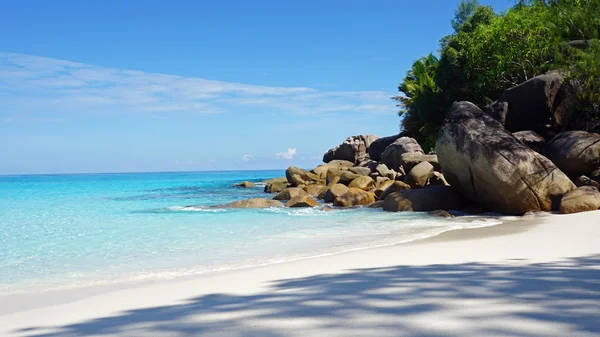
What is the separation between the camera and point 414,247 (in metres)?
7.35

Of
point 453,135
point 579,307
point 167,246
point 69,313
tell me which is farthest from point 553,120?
point 69,313

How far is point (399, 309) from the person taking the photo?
3.30 m

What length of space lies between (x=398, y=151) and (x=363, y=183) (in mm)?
6108

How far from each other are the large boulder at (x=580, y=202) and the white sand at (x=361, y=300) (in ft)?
18.7

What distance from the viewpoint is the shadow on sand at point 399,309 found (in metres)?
2.89

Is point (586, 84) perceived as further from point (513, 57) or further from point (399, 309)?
point (399, 309)

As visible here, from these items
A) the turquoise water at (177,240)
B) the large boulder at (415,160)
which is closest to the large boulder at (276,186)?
the large boulder at (415,160)

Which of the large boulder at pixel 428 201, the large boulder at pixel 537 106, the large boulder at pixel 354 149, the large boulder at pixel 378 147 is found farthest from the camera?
the large boulder at pixel 354 149

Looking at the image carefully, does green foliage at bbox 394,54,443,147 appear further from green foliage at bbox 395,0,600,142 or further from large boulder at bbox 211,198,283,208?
large boulder at bbox 211,198,283,208

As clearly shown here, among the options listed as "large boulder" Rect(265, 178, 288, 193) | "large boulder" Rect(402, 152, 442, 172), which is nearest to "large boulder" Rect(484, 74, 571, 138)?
"large boulder" Rect(402, 152, 442, 172)

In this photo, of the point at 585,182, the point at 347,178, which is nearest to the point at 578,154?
the point at 585,182

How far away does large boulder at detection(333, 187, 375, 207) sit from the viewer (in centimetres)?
1747

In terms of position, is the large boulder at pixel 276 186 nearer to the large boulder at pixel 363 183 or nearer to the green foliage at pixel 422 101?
the large boulder at pixel 363 183

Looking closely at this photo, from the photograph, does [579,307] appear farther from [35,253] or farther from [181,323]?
[35,253]
